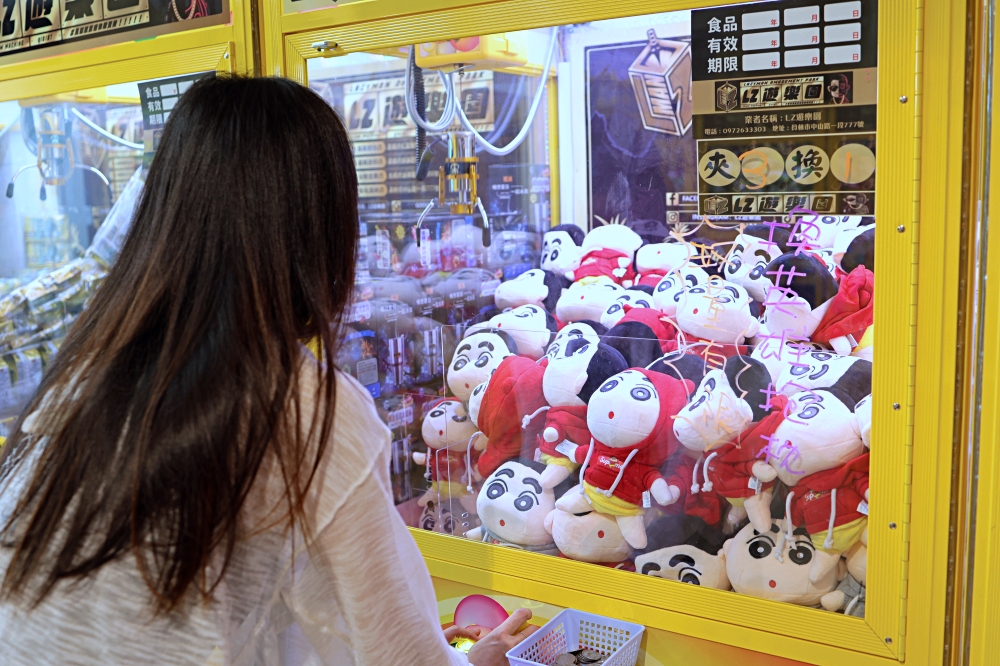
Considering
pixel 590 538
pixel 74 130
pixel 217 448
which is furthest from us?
pixel 74 130

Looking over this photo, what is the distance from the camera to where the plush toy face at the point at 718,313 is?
4.99ft

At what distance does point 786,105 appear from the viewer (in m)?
1.36

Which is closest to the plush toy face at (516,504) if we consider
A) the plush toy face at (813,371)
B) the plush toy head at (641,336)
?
the plush toy head at (641,336)

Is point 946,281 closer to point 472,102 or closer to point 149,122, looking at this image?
point 472,102

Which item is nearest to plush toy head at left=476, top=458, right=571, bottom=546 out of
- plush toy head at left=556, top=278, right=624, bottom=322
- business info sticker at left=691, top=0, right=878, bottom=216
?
plush toy head at left=556, top=278, right=624, bottom=322

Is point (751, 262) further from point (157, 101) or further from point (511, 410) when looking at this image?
point (157, 101)

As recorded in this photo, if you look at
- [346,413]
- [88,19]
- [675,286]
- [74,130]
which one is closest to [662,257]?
[675,286]

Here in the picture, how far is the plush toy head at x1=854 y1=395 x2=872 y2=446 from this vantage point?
1361 millimetres

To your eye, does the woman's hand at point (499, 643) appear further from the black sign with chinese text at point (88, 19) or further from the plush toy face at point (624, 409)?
the black sign with chinese text at point (88, 19)

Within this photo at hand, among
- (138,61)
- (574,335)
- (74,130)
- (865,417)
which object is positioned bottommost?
(865,417)

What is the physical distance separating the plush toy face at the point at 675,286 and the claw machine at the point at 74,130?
101 centimetres

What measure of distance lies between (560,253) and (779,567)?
74cm

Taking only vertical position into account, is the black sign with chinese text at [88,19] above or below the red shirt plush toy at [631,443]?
above

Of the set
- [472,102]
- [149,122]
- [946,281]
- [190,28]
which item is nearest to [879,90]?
[946,281]
